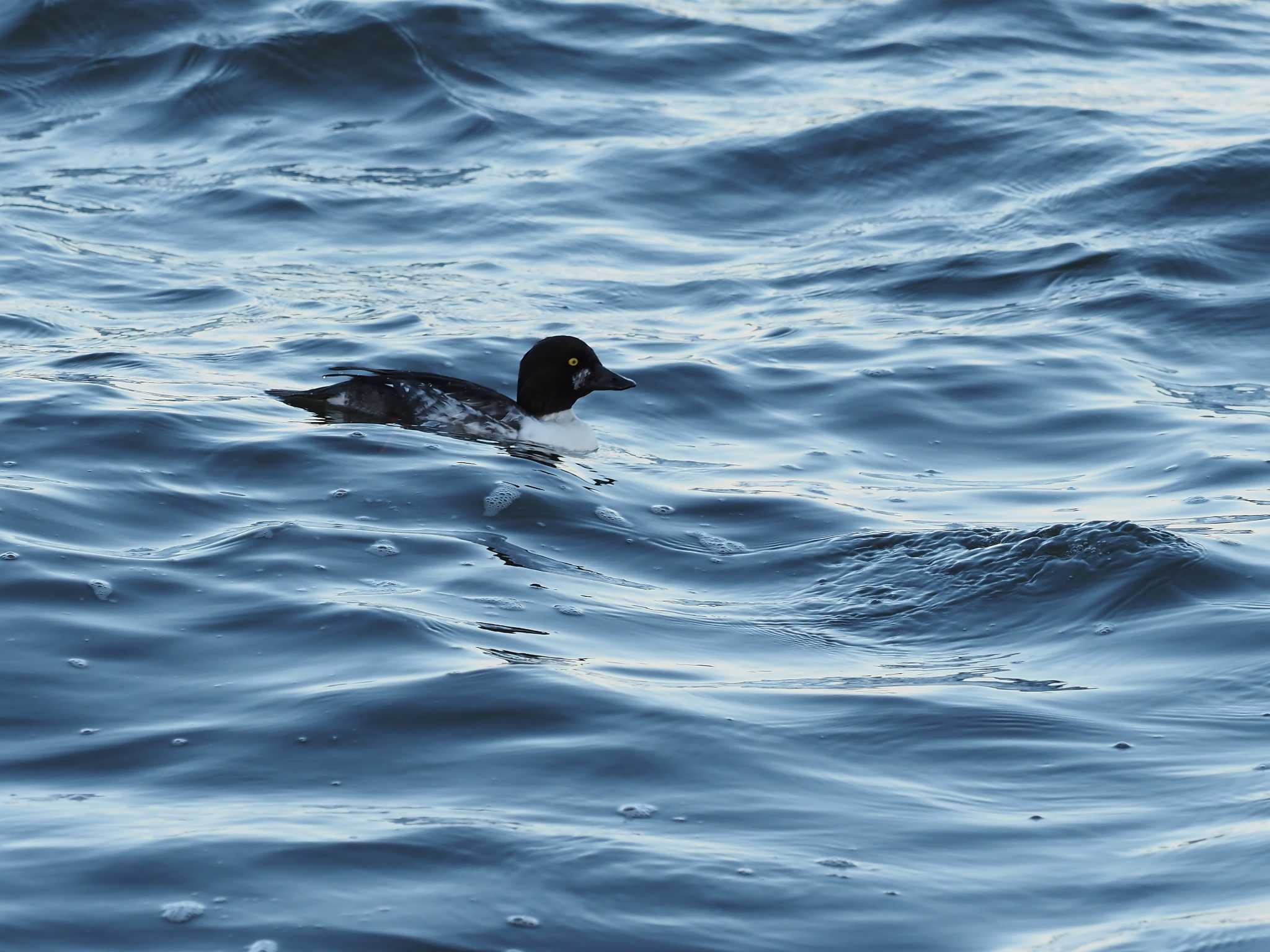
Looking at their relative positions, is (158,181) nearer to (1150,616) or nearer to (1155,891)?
(1150,616)

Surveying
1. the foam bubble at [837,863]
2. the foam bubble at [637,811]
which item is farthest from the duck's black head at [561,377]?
the foam bubble at [837,863]

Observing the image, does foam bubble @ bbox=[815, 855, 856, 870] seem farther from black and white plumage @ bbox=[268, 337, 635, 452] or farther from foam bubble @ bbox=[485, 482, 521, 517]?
black and white plumage @ bbox=[268, 337, 635, 452]

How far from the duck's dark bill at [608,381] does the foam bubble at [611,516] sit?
1.70 m

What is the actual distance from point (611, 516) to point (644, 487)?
699mm

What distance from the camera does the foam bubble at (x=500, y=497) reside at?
8227 millimetres

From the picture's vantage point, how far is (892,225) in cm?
1438

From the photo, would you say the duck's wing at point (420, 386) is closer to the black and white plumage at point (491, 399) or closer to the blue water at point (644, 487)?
the black and white plumage at point (491, 399)

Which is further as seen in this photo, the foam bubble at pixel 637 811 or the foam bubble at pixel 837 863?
the foam bubble at pixel 637 811

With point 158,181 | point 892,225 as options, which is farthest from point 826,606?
point 158,181

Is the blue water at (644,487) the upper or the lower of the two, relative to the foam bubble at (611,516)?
upper

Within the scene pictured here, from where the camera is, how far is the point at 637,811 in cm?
505

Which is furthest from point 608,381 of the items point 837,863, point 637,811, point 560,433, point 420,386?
point 837,863

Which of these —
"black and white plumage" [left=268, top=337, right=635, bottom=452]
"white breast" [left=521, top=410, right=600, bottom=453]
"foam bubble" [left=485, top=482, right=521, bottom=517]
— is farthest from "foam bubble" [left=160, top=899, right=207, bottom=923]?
"white breast" [left=521, top=410, right=600, bottom=453]

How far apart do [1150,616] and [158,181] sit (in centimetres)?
1044
